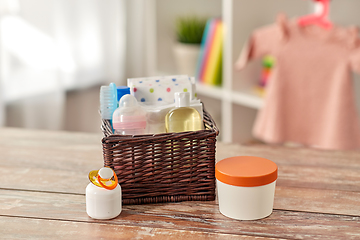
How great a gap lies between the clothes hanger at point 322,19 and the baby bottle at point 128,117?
0.90 m

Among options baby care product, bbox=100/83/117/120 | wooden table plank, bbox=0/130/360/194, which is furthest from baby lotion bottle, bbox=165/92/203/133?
wooden table plank, bbox=0/130/360/194

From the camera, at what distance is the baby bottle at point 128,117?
0.71 metres

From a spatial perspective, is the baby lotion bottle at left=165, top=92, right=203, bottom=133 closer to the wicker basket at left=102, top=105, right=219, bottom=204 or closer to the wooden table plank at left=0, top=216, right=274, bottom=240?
the wicker basket at left=102, top=105, right=219, bottom=204

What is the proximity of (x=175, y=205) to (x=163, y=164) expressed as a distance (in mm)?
81

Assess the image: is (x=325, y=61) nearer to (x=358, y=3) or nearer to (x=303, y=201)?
(x=358, y=3)

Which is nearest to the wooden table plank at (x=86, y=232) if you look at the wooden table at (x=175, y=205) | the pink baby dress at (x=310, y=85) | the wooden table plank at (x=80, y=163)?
the wooden table at (x=175, y=205)

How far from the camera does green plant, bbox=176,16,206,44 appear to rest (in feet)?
7.24

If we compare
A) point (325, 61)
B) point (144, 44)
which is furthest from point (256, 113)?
point (144, 44)

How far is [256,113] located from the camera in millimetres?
2051

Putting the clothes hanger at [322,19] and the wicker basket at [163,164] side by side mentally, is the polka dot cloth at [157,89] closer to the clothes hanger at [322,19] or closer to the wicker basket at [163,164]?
the wicker basket at [163,164]

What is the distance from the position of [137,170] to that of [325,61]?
3.14 feet

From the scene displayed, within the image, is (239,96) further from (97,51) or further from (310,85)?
(97,51)

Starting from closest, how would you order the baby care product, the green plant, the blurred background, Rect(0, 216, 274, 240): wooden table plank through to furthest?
Rect(0, 216, 274, 240): wooden table plank → the baby care product → the blurred background → the green plant

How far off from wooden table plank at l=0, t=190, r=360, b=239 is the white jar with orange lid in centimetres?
2
